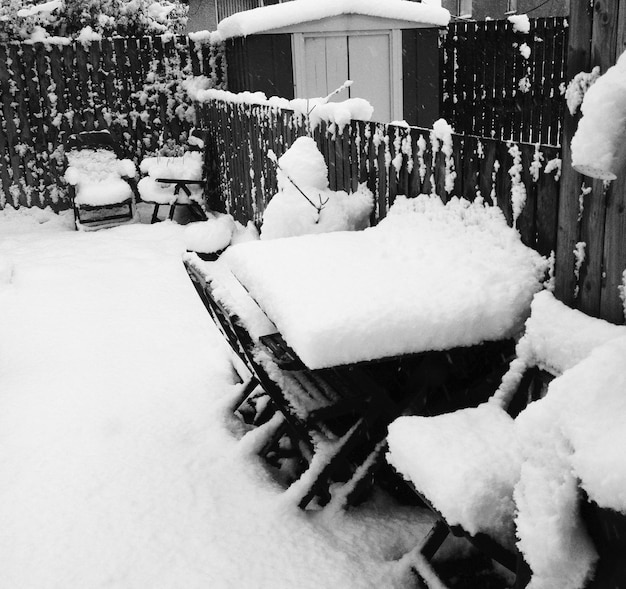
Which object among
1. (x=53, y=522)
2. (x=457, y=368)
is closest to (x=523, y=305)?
(x=457, y=368)

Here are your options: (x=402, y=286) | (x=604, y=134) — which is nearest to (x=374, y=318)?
(x=402, y=286)

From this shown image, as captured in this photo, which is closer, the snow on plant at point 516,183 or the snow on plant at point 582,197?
the snow on plant at point 582,197

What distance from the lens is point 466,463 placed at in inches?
84.8

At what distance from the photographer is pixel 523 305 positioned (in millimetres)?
2775

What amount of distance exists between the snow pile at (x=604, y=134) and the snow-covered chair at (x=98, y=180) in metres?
7.47

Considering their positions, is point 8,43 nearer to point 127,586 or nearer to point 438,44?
point 438,44

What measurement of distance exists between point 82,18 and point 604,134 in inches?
418

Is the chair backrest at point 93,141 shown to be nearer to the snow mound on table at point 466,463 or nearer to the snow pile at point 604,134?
the snow mound on table at point 466,463

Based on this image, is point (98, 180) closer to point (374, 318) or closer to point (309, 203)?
point (309, 203)

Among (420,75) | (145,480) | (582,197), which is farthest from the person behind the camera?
(420,75)

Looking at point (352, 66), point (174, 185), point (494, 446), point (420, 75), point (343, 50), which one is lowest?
point (494, 446)

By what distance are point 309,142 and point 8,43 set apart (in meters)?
6.11

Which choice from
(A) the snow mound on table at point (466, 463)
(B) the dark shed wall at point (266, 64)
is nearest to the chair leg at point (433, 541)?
(A) the snow mound on table at point (466, 463)

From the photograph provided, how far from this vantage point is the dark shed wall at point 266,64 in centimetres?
902
